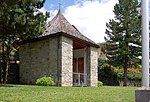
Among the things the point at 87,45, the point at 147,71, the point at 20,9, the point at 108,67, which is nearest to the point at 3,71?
the point at 87,45

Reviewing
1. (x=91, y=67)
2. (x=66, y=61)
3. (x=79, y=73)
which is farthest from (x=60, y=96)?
(x=91, y=67)

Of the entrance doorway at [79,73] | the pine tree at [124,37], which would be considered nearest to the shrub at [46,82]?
the entrance doorway at [79,73]

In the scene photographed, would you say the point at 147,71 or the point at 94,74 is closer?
the point at 147,71

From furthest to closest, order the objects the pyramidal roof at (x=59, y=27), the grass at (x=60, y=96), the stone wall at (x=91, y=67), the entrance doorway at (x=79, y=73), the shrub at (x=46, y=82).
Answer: the entrance doorway at (x=79, y=73) → the stone wall at (x=91, y=67) → the pyramidal roof at (x=59, y=27) → the shrub at (x=46, y=82) → the grass at (x=60, y=96)

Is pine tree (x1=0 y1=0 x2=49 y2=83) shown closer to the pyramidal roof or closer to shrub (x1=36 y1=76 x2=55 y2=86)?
the pyramidal roof

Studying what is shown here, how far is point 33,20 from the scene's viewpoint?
17.1 meters

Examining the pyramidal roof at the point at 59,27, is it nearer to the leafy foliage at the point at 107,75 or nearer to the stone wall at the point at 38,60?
the stone wall at the point at 38,60

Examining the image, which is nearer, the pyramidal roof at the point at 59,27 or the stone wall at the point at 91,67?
the pyramidal roof at the point at 59,27

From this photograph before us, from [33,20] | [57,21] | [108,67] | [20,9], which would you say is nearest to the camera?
[20,9]

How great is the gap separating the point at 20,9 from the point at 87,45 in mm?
8564

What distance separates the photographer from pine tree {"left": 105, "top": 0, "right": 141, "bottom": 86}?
35.0m

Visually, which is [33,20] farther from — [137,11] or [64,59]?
[137,11]

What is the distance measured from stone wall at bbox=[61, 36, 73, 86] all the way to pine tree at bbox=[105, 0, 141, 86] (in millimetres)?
14740

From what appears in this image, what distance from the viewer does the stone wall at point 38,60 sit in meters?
20.3
